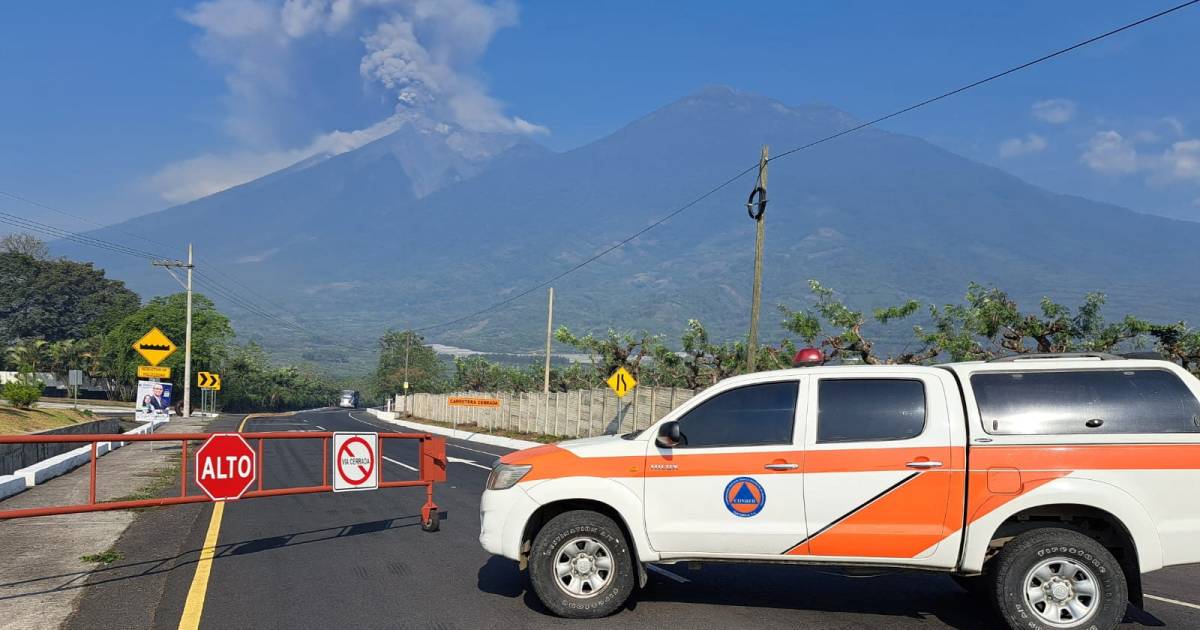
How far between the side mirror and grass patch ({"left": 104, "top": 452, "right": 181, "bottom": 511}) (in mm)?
9218

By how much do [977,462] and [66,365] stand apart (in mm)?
95993

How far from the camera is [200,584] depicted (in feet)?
26.3

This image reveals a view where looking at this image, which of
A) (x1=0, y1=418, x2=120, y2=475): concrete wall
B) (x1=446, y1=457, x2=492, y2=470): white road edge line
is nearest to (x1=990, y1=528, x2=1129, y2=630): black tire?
(x1=446, y1=457, x2=492, y2=470): white road edge line

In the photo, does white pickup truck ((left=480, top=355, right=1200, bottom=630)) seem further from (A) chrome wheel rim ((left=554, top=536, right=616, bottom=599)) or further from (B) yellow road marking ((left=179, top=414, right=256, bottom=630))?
(B) yellow road marking ((left=179, top=414, right=256, bottom=630))

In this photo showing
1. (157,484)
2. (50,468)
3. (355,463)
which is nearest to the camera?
(355,463)

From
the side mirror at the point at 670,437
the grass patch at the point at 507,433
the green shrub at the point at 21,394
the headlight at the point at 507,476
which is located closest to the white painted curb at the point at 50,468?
the green shrub at the point at 21,394

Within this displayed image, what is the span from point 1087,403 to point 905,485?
153cm

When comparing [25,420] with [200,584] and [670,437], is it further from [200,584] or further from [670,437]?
[670,437]

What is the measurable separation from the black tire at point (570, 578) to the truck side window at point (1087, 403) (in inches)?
120

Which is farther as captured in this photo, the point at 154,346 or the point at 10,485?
the point at 154,346

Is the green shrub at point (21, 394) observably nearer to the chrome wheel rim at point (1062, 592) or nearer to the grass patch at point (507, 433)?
the grass patch at point (507, 433)

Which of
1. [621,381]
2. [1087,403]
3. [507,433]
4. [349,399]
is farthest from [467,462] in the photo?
[349,399]

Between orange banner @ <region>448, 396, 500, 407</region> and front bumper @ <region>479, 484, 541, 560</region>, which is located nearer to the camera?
front bumper @ <region>479, 484, 541, 560</region>

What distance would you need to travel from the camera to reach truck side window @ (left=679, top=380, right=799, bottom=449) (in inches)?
272
